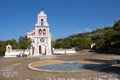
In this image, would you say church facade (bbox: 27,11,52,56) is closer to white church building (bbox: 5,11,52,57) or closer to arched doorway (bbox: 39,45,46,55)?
white church building (bbox: 5,11,52,57)

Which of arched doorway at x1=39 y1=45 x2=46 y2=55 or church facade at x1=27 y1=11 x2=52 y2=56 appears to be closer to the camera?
church facade at x1=27 y1=11 x2=52 y2=56

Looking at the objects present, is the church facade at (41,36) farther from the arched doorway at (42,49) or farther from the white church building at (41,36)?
the arched doorway at (42,49)

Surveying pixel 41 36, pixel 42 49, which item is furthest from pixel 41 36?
pixel 42 49

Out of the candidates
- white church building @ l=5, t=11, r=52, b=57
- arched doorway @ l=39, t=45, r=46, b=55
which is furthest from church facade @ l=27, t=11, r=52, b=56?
arched doorway @ l=39, t=45, r=46, b=55

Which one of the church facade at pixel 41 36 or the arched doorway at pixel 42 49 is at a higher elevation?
the church facade at pixel 41 36

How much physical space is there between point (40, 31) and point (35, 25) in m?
1.99

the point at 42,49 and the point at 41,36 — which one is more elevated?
the point at 41,36

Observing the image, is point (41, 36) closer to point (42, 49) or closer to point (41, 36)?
point (41, 36)

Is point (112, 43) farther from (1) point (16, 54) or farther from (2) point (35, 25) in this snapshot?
(1) point (16, 54)

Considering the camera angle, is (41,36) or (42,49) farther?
(42,49)

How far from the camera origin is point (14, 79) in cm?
1488

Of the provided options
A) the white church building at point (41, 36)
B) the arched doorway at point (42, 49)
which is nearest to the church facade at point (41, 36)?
the white church building at point (41, 36)

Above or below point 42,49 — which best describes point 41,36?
above

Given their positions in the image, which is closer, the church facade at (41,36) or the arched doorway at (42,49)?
the church facade at (41,36)
